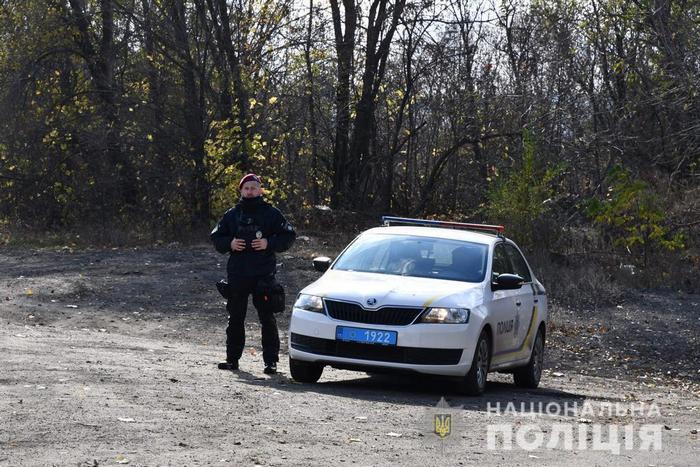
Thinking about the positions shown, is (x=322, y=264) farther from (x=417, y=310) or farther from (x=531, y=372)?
(x=531, y=372)

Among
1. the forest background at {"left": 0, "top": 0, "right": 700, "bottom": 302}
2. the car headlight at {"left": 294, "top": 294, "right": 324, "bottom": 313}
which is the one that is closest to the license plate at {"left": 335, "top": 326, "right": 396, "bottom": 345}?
the car headlight at {"left": 294, "top": 294, "right": 324, "bottom": 313}

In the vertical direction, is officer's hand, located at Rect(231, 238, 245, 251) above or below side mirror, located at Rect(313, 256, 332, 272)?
above

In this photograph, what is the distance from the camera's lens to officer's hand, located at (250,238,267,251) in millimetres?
12352

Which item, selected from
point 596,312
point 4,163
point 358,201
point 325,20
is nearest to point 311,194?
point 358,201

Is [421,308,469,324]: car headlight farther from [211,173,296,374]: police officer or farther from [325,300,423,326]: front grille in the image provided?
[211,173,296,374]: police officer

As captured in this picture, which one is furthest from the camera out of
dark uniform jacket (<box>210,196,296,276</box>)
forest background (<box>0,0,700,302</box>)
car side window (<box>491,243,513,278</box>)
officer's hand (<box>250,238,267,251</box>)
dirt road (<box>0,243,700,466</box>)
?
forest background (<box>0,0,700,302</box>)

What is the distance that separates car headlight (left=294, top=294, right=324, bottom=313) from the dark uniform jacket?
69 cm

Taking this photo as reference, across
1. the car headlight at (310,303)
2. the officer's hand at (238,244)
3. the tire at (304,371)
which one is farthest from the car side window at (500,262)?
the officer's hand at (238,244)

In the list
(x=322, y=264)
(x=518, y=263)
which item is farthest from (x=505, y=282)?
(x=322, y=264)

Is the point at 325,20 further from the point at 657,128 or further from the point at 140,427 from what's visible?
the point at 140,427

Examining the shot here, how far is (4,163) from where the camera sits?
3581 cm

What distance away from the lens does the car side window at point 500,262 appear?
502 inches

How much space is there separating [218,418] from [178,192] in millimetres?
23109

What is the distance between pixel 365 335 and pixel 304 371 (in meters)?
0.91
